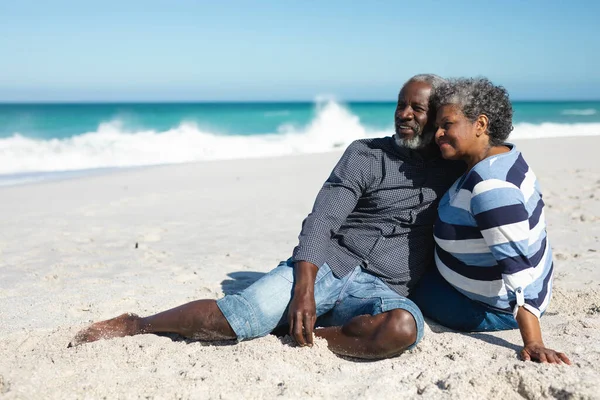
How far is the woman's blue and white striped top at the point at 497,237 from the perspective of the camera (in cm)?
268

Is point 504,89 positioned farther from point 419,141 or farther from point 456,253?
point 456,253

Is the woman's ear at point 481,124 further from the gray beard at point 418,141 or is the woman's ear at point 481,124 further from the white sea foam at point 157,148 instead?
the white sea foam at point 157,148

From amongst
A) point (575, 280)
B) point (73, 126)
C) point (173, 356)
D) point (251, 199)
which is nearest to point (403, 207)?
point (173, 356)

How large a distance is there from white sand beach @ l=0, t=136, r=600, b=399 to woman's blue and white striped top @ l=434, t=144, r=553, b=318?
0.90 feet

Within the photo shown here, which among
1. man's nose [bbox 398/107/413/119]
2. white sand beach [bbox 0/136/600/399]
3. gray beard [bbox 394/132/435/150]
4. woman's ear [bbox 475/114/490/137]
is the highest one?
man's nose [bbox 398/107/413/119]

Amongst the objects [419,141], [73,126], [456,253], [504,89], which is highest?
[504,89]

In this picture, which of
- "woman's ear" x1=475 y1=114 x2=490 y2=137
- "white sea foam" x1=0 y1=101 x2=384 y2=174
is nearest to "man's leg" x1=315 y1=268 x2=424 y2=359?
"woman's ear" x1=475 y1=114 x2=490 y2=137

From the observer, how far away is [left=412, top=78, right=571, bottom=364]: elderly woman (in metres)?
2.69

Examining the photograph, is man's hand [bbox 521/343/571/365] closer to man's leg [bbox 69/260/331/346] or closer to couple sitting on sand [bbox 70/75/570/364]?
couple sitting on sand [bbox 70/75/570/364]

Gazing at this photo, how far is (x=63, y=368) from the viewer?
279cm

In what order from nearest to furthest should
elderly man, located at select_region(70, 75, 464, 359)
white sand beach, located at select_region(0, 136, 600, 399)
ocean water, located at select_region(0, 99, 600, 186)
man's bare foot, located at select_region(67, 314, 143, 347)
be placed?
white sand beach, located at select_region(0, 136, 600, 399) < elderly man, located at select_region(70, 75, 464, 359) < man's bare foot, located at select_region(67, 314, 143, 347) < ocean water, located at select_region(0, 99, 600, 186)

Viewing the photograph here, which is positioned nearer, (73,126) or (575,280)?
(575,280)

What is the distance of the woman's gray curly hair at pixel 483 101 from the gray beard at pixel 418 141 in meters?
0.20

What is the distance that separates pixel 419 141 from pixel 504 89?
0.49 m
